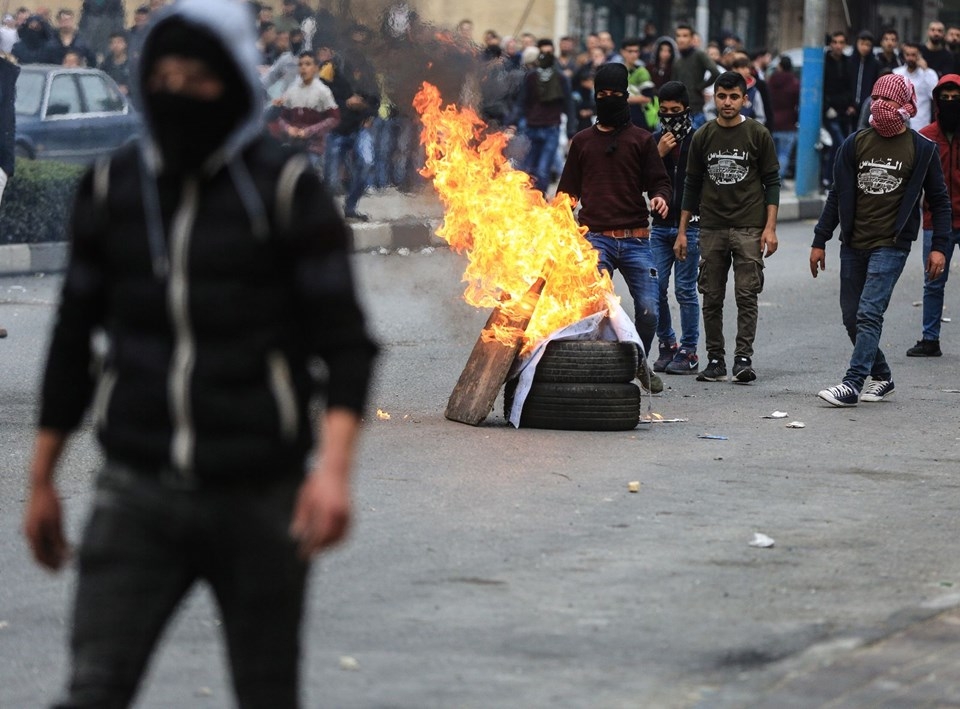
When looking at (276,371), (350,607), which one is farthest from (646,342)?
(276,371)

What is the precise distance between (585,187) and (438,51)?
3.79m

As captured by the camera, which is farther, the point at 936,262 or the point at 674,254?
the point at 674,254

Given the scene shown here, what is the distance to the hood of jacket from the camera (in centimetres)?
322

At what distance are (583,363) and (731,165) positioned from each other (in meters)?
2.43

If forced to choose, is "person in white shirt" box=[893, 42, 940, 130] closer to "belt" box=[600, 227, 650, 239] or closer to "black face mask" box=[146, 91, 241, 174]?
"belt" box=[600, 227, 650, 239]

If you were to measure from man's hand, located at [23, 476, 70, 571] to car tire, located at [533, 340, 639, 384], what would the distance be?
5842mm

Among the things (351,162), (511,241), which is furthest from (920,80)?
(511,241)

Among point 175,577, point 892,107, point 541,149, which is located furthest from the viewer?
point 541,149

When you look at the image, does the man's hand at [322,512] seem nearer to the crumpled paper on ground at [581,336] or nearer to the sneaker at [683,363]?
the crumpled paper on ground at [581,336]

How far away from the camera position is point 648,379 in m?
10.1

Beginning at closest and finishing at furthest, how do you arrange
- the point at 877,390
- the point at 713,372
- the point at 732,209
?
1. the point at 877,390
2. the point at 732,209
3. the point at 713,372

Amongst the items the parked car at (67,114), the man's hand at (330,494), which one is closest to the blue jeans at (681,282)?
the man's hand at (330,494)

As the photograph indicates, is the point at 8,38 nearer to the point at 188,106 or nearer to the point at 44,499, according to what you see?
the point at 44,499

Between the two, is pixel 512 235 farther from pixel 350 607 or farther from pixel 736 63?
pixel 736 63
